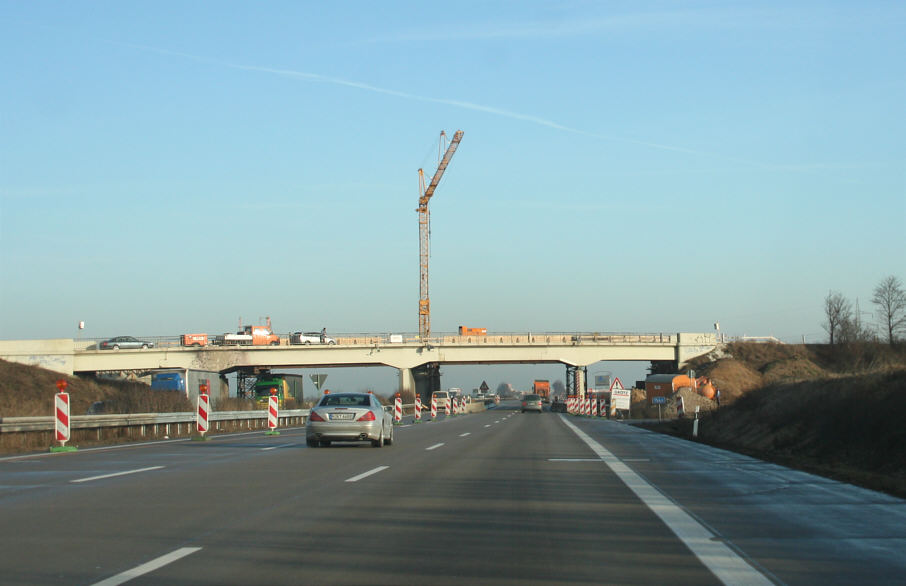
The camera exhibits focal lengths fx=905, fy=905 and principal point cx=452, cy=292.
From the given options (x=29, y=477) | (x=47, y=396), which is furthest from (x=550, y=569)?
(x=47, y=396)

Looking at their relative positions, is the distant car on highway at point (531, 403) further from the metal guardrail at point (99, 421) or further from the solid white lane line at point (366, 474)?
the solid white lane line at point (366, 474)

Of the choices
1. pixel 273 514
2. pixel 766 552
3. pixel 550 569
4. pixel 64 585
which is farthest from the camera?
pixel 273 514

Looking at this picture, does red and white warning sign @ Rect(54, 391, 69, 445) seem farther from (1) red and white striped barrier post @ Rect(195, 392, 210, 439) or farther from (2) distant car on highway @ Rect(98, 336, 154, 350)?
(2) distant car on highway @ Rect(98, 336, 154, 350)

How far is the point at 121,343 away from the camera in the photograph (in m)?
84.4

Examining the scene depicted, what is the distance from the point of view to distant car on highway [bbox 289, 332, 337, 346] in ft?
291

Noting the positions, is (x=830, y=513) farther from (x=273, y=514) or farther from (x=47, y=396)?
(x=47, y=396)

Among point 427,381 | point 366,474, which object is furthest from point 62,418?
point 427,381

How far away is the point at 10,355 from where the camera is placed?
265 feet

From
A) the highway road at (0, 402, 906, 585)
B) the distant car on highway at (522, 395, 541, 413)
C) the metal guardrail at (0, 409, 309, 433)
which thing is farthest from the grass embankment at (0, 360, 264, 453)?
the distant car on highway at (522, 395, 541, 413)

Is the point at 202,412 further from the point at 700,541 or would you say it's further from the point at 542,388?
the point at 542,388

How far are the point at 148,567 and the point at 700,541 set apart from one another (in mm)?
4937

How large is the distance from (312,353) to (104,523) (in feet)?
253

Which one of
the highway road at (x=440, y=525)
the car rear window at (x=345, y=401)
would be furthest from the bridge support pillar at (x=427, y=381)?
the highway road at (x=440, y=525)

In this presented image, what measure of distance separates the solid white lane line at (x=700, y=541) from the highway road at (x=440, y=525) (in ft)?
0.10
